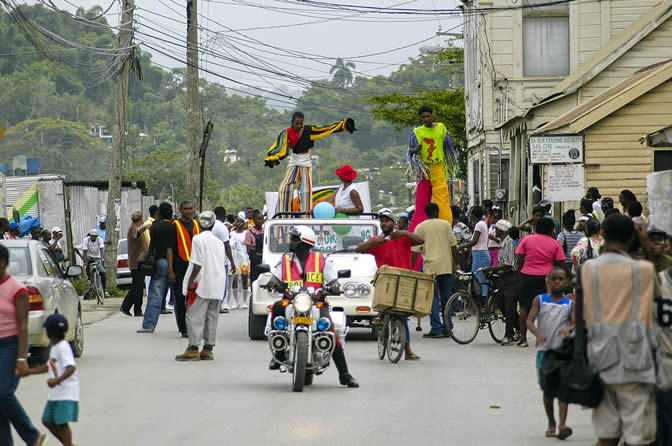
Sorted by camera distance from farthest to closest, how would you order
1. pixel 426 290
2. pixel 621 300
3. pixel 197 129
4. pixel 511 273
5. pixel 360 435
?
pixel 197 129, pixel 511 273, pixel 426 290, pixel 360 435, pixel 621 300

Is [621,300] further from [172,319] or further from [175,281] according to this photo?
[172,319]

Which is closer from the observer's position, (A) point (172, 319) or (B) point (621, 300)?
(B) point (621, 300)

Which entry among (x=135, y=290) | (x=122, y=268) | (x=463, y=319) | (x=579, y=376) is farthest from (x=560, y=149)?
(x=122, y=268)

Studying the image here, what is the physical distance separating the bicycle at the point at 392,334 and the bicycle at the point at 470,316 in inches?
87.4

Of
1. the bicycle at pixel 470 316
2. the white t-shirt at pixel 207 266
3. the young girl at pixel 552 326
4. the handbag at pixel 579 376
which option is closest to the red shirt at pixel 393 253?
the bicycle at pixel 470 316

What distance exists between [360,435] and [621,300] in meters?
3.10

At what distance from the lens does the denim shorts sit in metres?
7.42

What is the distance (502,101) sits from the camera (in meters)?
34.5

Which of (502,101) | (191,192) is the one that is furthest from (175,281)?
(502,101)

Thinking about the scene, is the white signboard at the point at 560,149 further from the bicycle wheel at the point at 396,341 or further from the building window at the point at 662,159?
the bicycle wheel at the point at 396,341

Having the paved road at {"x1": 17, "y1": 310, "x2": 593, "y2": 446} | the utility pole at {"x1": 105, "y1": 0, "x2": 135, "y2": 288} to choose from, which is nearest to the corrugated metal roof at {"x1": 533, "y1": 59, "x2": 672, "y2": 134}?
the paved road at {"x1": 17, "y1": 310, "x2": 593, "y2": 446}

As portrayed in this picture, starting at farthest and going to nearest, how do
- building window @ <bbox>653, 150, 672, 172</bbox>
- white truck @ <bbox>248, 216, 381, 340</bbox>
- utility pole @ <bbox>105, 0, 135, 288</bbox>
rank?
utility pole @ <bbox>105, 0, 135, 288</bbox>
building window @ <bbox>653, 150, 672, 172</bbox>
white truck @ <bbox>248, 216, 381, 340</bbox>

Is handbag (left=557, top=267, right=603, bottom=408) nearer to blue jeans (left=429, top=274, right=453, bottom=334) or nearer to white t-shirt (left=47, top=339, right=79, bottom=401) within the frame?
white t-shirt (left=47, top=339, right=79, bottom=401)

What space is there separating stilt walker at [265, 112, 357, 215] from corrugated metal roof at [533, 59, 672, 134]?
20.3ft
